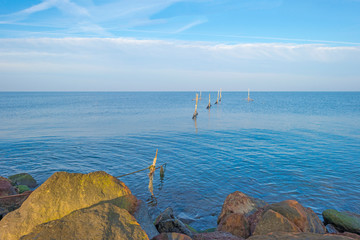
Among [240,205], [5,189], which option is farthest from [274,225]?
[5,189]

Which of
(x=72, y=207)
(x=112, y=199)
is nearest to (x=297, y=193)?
(x=112, y=199)

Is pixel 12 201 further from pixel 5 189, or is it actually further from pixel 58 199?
pixel 58 199

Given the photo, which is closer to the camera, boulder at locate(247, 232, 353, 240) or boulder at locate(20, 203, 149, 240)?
boulder at locate(20, 203, 149, 240)

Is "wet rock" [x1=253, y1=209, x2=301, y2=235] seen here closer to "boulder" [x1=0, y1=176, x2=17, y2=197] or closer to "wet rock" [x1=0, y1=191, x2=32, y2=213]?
"wet rock" [x1=0, y1=191, x2=32, y2=213]

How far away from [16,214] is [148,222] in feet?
10.1

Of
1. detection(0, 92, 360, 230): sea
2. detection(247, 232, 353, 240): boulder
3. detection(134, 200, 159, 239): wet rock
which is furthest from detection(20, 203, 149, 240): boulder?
detection(0, 92, 360, 230): sea

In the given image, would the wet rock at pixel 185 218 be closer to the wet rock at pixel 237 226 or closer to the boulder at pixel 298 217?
the wet rock at pixel 237 226

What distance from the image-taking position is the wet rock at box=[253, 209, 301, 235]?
24.1 ft

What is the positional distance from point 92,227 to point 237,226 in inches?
223

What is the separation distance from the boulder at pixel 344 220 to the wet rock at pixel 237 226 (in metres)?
4.61

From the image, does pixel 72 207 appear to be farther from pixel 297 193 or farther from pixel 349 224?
pixel 297 193

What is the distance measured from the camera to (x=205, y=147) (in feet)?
90.8

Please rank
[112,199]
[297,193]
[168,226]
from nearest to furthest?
[112,199] < [168,226] < [297,193]

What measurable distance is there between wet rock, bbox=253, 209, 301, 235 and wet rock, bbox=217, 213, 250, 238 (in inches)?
44.4
